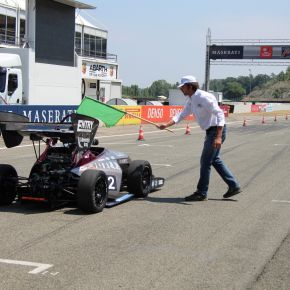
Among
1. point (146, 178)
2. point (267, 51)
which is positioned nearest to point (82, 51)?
point (267, 51)

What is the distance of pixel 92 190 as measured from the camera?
6902mm

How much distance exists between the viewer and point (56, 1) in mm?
42812

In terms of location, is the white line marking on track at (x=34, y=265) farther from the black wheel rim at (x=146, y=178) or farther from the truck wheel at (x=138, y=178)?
the black wheel rim at (x=146, y=178)

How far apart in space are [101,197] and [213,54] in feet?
218

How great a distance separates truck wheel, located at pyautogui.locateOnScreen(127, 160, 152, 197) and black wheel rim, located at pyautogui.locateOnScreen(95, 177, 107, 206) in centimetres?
90

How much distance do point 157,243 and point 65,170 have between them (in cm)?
195

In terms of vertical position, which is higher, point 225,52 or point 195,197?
point 225,52

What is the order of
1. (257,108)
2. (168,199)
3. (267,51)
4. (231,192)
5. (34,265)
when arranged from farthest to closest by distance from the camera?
(257,108) → (267,51) → (231,192) → (168,199) → (34,265)

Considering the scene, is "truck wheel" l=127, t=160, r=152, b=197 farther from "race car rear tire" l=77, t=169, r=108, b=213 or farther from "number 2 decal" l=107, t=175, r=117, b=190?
"race car rear tire" l=77, t=169, r=108, b=213

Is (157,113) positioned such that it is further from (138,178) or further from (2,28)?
(138,178)

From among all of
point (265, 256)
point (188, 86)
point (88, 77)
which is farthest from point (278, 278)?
point (88, 77)

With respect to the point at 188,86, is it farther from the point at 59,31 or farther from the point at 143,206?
the point at 59,31

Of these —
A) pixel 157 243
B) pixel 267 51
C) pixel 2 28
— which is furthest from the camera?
pixel 267 51

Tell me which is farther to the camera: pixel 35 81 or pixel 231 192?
pixel 35 81
